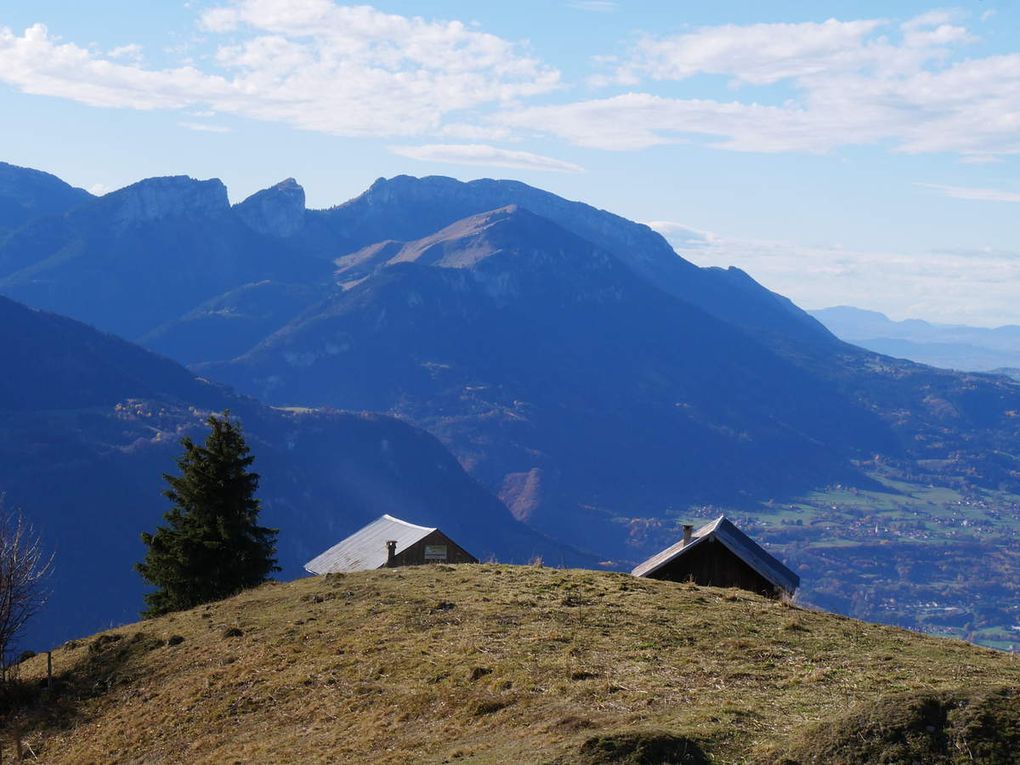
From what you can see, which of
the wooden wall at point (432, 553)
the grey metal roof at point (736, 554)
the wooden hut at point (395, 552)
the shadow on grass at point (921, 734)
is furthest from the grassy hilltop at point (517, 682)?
the wooden wall at point (432, 553)

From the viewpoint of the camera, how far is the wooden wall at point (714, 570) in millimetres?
31781

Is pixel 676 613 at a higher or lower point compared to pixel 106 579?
higher

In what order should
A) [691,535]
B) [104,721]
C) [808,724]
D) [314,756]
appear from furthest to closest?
1. [691,535]
2. [104,721]
3. [314,756]
4. [808,724]

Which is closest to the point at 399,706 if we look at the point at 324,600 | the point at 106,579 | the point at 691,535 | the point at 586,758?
the point at 586,758

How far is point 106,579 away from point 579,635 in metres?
175

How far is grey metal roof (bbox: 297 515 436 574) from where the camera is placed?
4178 centimetres

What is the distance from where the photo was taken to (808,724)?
14.7 meters

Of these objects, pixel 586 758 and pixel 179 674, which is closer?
pixel 586 758

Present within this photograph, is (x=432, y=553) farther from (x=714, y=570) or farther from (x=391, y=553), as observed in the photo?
(x=714, y=570)

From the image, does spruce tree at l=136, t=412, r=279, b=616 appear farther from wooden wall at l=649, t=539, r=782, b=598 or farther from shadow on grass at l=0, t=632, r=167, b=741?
wooden wall at l=649, t=539, r=782, b=598

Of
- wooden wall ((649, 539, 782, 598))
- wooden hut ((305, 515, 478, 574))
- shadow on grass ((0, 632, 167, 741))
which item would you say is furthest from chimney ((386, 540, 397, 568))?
shadow on grass ((0, 632, 167, 741))

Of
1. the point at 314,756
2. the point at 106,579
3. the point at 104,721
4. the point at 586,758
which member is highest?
the point at 586,758

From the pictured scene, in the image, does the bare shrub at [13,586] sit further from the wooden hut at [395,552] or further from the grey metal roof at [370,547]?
the grey metal roof at [370,547]

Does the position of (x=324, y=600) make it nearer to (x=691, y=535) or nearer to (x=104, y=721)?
(x=104, y=721)
